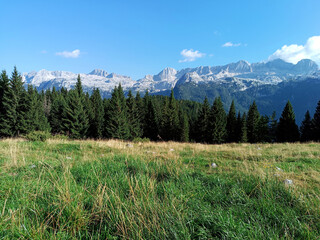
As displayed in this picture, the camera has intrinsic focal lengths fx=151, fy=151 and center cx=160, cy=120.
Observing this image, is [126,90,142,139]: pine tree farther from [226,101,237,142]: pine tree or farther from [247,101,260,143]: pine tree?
[247,101,260,143]: pine tree

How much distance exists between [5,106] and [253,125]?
6910 centimetres

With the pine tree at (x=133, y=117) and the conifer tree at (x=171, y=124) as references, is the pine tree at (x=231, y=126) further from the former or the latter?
the pine tree at (x=133, y=117)

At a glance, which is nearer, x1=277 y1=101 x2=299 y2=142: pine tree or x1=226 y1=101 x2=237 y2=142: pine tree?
x1=277 y1=101 x2=299 y2=142: pine tree

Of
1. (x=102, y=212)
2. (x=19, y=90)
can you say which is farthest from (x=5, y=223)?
(x=19, y=90)

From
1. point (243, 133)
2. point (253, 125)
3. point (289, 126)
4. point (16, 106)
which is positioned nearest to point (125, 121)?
point (16, 106)

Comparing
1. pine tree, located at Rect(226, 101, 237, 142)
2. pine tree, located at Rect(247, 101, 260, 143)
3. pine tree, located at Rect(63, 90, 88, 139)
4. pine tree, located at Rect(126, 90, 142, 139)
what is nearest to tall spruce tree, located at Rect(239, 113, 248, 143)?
pine tree, located at Rect(247, 101, 260, 143)

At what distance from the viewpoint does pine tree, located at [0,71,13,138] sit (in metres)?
34.4

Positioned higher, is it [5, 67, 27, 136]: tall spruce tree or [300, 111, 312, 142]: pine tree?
[5, 67, 27, 136]: tall spruce tree

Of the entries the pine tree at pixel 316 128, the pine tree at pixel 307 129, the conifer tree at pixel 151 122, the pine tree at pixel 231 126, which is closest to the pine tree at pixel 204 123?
the pine tree at pixel 231 126

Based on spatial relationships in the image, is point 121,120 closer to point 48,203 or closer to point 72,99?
point 72,99

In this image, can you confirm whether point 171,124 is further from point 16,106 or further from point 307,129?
point 16,106

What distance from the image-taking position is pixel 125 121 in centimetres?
4250

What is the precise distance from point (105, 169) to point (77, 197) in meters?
1.72

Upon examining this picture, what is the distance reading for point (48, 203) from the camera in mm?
2348
